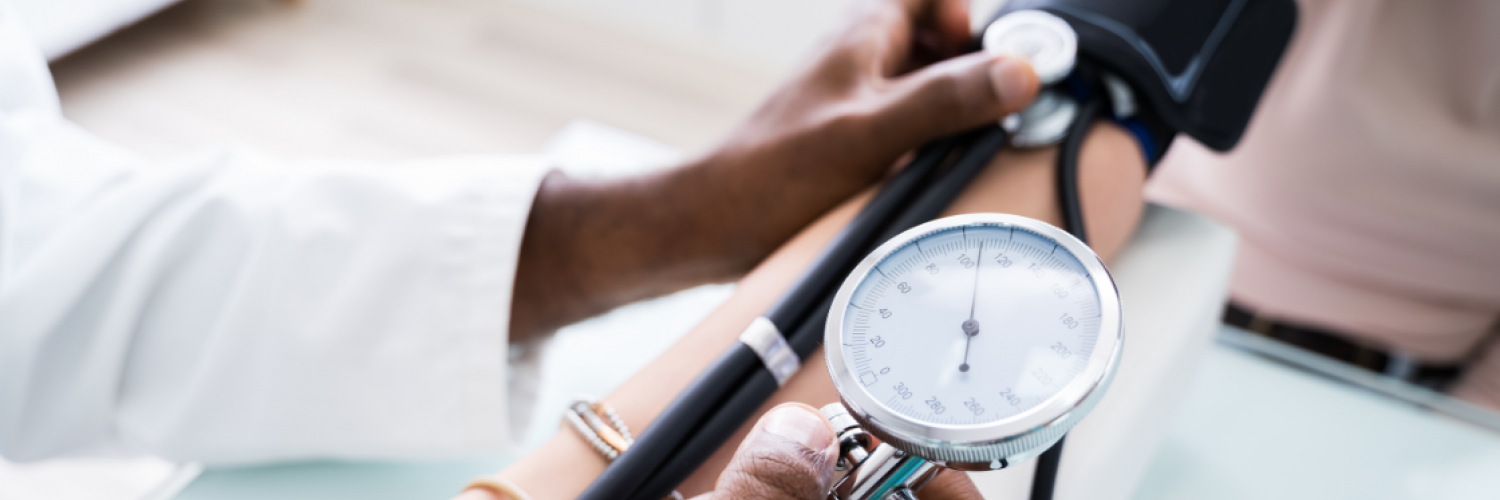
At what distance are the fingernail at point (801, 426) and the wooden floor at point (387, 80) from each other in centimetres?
142

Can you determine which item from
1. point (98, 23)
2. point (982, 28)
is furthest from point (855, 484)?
point (98, 23)

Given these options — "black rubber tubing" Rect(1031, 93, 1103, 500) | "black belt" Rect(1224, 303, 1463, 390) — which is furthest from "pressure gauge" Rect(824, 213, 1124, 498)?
"black belt" Rect(1224, 303, 1463, 390)

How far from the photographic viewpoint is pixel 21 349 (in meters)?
0.59

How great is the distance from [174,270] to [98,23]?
159 centimetres

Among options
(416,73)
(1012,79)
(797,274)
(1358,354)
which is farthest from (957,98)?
(416,73)

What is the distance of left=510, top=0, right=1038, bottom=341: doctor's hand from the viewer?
675 millimetres

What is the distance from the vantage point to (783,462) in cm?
36

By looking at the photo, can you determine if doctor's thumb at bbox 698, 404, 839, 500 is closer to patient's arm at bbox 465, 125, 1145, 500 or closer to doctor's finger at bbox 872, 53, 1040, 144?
patient's arm at bbox 465, 125, 1145, 500

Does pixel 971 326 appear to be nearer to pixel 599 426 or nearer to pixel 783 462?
pixel 783 462

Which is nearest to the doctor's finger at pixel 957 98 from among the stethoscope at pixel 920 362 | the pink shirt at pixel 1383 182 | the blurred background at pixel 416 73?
the stethoscope at pixel 920 362

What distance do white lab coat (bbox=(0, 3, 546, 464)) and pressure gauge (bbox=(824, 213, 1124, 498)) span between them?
0.34 m

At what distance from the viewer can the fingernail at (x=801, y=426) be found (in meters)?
0.38

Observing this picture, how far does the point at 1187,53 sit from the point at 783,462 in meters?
0.48

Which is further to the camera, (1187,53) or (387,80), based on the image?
(387,80)
